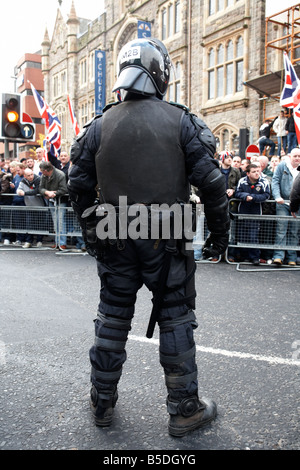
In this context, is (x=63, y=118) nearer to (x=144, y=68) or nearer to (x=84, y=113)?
(x=84, y=113)

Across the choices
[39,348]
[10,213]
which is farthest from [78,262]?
[39,348]

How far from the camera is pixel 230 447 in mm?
2285

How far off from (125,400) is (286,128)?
1061 centimetres

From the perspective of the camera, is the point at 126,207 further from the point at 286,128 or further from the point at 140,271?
the point at 286,128

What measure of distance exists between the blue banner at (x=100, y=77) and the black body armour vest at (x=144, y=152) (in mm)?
27010

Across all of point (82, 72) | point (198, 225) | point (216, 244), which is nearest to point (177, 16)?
point (82, 72)

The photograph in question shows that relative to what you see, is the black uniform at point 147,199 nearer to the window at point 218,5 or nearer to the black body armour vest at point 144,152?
the black body armour vest at point 144,152

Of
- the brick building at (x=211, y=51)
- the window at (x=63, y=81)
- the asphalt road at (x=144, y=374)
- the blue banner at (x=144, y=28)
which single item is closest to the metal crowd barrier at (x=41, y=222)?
the asphalt road at (x=144, y=374)

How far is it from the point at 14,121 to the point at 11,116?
120mm

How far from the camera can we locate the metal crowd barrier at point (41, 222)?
9203mm

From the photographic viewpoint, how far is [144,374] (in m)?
3.18

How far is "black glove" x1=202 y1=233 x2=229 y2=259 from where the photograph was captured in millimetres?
2682

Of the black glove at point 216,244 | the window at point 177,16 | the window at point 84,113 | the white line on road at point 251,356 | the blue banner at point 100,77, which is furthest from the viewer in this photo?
the window at point 84,113

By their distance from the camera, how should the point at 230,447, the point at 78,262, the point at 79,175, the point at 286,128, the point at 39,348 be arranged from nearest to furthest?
the point at 230,447, the point at 79,175, the point at 39,348, the point at 78,262, the point at 286,128
